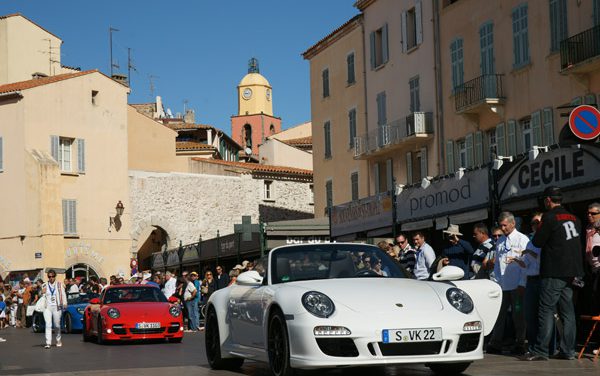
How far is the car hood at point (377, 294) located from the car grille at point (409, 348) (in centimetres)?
32

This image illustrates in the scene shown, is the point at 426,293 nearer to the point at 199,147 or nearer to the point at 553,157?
the point at 553,157

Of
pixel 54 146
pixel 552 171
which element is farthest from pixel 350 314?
pixel 54 146

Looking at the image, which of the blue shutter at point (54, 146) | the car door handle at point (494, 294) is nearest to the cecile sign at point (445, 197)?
the car door handle at point (494, 294)

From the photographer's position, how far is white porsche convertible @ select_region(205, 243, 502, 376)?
34.7 ft

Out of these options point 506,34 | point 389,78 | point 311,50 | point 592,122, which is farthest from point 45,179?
point 592,122

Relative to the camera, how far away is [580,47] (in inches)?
1195

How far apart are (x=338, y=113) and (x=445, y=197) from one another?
1072 inches

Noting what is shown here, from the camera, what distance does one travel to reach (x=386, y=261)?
12305 mm

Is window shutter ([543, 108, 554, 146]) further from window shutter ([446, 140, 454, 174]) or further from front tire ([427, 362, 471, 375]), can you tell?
front tire ([427, 362, 471, 375])

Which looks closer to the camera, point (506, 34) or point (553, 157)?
point (553, 157)

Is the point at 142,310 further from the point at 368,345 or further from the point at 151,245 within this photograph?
the point at 151,245

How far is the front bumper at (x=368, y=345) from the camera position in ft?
34.6

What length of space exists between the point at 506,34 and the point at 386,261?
24.3 m

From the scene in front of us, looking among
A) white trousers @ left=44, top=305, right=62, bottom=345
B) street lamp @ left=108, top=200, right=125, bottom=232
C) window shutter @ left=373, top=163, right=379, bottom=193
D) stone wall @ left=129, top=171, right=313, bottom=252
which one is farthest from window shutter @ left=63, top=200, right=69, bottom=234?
white trousers @ left=44, top=305, right=62, bottom=345
